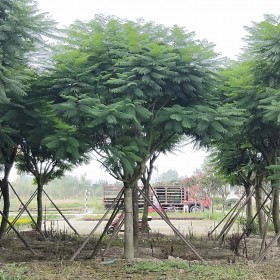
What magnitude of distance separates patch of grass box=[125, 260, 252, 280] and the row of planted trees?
3.13ft

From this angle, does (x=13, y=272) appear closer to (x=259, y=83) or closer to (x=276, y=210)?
(x=259, y=83)

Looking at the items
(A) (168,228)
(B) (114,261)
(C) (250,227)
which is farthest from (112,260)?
(A) (168,228)

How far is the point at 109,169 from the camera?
8445 mm

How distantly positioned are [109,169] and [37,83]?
2.43 m

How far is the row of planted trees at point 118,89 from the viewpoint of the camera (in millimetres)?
7609

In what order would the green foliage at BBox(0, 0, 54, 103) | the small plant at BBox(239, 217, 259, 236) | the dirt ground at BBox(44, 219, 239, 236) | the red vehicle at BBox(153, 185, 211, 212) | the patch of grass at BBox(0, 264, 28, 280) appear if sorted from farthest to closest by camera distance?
the red vehicle at BBox(153, 185, 211, 212) < the dirt ground at BBox(44, 219, 239, 236) < the small plant at BBox(239, 217, 259, 236) < the green foliage at BBox(0, 0, 54, 103) < the patch of grass at BBox(0, 264, 28, 280)

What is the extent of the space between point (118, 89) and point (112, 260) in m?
3.72

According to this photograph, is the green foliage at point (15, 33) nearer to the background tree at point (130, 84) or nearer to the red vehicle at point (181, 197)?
the background tree at point (130, 84)

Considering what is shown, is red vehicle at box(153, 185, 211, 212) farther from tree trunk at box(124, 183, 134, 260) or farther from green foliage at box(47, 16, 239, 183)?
green foliage at box(47, 16, 239, 183)

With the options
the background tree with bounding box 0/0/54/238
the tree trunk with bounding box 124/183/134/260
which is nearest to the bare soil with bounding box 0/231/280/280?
the tree trunk with bounding box 124/183/134/260

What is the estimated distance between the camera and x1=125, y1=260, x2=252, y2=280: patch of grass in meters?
7.26

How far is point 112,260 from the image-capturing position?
8.84m

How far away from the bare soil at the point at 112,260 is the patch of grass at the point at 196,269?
96 millimetres

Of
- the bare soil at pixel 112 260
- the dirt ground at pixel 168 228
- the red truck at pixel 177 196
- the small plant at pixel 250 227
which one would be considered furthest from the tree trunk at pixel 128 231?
the red truck at pixel 177 196
